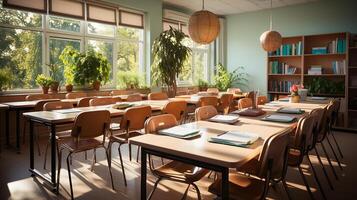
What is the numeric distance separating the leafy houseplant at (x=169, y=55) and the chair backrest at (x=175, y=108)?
2639 mm

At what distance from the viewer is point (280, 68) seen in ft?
25.2

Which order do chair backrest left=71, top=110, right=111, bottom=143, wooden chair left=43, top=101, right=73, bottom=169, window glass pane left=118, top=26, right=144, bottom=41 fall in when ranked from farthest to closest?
1. window glass pane left=118, top=26, right=144, bottom=41
2. wooden chair left=43, top=101, right=73, bottom=169
3. chair backrest left=71, top=110, right=111, bottom=143

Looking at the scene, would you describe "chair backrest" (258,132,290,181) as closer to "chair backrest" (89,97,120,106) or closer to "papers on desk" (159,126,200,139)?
"papers on desk" (159,126,200,139)

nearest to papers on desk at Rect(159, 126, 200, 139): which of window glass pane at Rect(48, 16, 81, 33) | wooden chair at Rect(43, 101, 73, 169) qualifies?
wooden chair at Rect(43, 101, 73, 169)

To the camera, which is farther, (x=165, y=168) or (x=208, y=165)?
(x=165, y=168)

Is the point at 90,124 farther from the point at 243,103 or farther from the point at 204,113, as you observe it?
the point at 243,103

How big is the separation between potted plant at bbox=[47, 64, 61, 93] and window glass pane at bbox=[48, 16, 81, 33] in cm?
76

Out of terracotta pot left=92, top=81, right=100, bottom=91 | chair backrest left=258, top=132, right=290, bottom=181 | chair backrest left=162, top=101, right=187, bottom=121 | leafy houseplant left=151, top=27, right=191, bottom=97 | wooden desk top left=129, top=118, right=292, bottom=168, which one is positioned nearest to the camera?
wooden desk top left=129, top=118, right=292, bottom=168

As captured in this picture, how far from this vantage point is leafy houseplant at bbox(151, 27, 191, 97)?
266 inches

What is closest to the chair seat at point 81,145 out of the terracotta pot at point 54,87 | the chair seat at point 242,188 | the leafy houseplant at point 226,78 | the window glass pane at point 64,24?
the chair seat at point 242,188

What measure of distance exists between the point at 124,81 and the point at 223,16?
4162 millimetres

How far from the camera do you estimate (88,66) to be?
5672 mm

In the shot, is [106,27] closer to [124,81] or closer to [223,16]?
[124,81]

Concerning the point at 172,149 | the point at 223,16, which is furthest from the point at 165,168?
the point at 223,16
